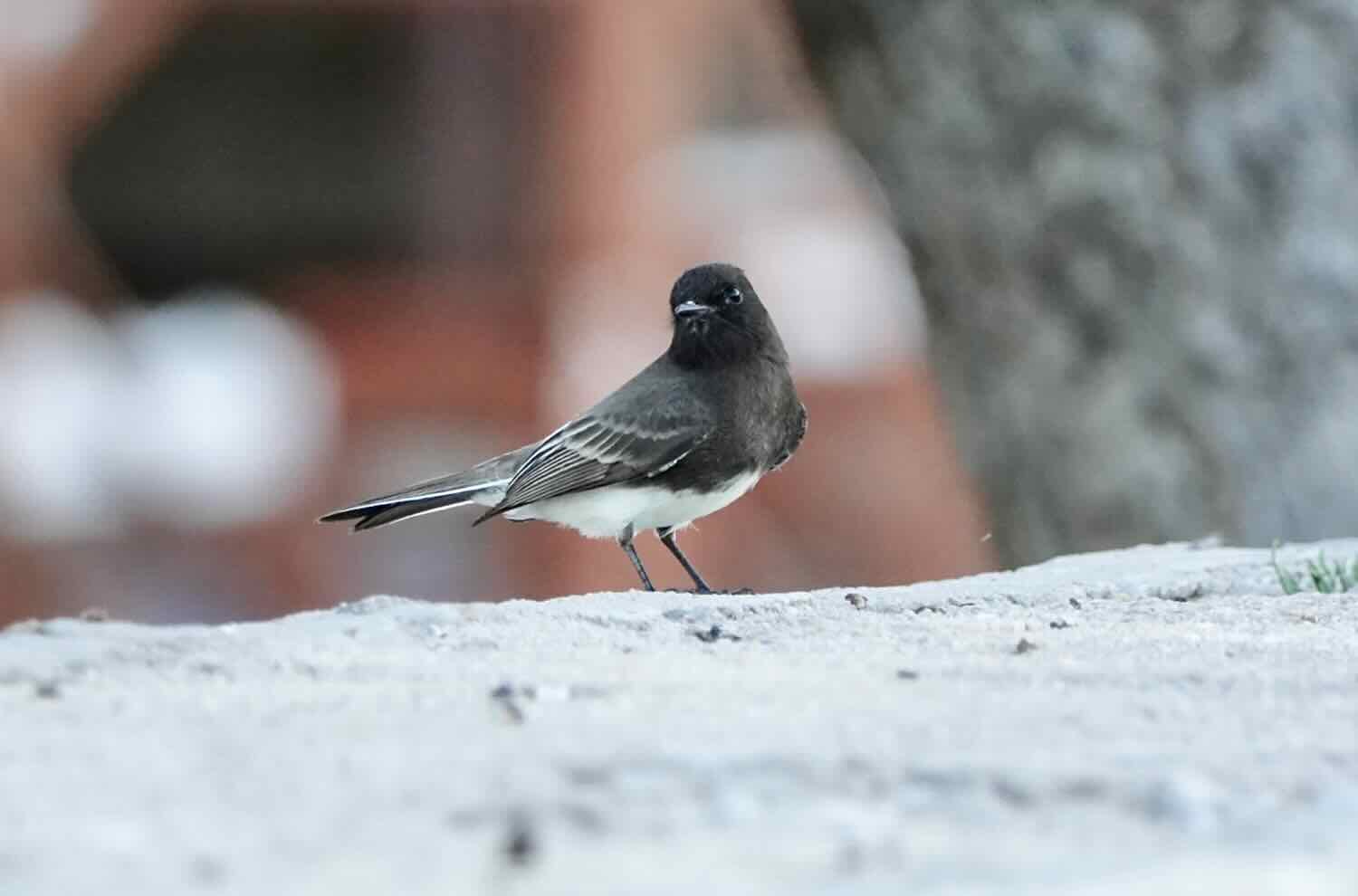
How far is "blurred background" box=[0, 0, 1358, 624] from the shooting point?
761 centimetres

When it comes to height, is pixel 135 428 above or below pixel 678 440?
below

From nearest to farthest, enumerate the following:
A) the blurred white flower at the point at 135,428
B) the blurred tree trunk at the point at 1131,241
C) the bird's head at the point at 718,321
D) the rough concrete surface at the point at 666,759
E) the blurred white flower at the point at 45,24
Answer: the rough concrete surface at the point at 666,759, the bird's head at the point at 718,321, the blurred tree trunk at the point at 1131,241, the blurred white flower at the point at 45,24, the blurred white flower at the point at 135,428

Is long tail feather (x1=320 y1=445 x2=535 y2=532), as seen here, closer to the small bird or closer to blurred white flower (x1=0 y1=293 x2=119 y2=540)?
the small bird

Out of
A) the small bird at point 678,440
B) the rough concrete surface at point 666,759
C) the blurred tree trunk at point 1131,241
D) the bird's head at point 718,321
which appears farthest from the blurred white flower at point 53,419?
the rough concrete surface at point 666,759

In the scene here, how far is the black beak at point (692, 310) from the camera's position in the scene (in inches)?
245

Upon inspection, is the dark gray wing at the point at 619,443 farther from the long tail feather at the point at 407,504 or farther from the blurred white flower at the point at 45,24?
the blurred white flower at the point at 45,24

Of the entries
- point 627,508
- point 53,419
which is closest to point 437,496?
point 627,508

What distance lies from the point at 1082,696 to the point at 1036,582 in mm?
1918

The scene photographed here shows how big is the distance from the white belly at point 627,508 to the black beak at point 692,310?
0.49 metres

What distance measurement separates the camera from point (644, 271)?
39.7ft

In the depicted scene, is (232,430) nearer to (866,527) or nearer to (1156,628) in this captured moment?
(866,527)

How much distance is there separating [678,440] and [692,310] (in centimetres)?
43

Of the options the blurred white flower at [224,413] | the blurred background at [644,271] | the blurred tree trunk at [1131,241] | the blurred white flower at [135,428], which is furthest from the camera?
the blurred white flower at [224,413]

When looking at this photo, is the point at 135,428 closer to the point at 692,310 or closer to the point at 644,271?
the point at 644,271
